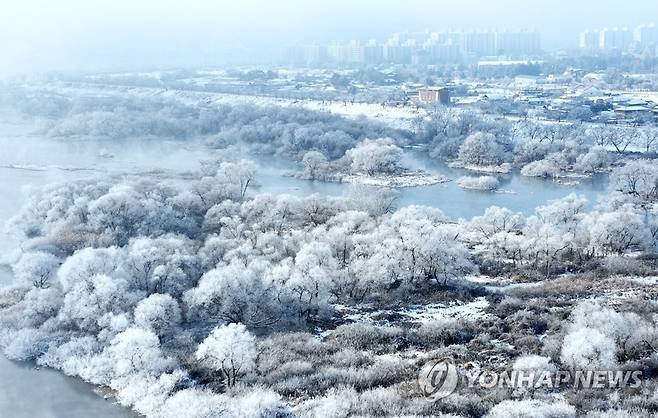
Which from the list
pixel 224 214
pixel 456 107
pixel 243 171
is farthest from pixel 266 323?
pixel 456 107

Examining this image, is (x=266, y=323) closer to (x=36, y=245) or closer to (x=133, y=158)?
(x=36, y=245)

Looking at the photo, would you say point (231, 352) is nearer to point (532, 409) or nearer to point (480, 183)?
point (532, 409)

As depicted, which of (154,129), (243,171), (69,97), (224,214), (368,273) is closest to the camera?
(368,273)

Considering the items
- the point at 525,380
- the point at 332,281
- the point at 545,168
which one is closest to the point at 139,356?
the point at 332,281

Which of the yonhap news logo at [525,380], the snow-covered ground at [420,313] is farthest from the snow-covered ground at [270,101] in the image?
the yonhap news logo at [525,380]

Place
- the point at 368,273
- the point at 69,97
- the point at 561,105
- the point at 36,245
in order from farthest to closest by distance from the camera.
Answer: the point at 69,97
the point at 561,105
the point at 36,245
the point at 368,273

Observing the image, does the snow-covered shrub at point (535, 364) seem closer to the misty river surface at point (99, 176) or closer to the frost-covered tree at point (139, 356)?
the frost-covered tree at point (139, 356)
